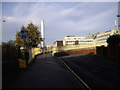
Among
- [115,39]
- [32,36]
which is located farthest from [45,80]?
[32,36]

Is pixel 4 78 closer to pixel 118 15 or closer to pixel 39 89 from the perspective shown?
pixel 39 89

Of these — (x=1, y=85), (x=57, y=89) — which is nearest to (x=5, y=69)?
(x=1, y=85)

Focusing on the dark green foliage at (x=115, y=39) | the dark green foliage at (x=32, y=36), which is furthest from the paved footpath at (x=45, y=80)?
the dark green foliage at (x=32, y=36)

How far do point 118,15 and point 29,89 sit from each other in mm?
44206

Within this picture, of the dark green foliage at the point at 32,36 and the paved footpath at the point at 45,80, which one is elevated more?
the dark green foliage at the point at 32,36

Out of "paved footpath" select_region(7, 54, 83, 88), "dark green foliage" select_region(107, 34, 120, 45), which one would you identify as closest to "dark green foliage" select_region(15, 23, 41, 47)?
"dark green foliage" select_region(107, 34, 120, 45)

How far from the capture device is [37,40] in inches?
1553

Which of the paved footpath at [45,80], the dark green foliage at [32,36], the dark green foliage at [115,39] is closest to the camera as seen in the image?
the paved footpath at [45,80]

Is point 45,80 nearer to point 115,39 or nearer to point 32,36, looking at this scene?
point 115,39

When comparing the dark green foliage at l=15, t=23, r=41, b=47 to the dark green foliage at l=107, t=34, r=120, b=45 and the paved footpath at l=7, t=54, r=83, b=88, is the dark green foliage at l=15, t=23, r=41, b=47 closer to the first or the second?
the dark green foliage at l=107, t=34, r=120, b=45

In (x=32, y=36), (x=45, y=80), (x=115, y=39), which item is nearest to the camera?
(x=45, y=80)

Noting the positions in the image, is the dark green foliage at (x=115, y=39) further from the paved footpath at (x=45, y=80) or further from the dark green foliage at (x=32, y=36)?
the dark green foliage at (x=32, y=36)

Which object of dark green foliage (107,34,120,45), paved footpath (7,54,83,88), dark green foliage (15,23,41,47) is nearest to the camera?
paved footpath (7,54,83,88)

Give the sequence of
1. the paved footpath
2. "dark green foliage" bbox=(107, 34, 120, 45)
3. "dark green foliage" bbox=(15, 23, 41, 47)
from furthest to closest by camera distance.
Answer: "dark green foliage" bbox=(15, 23, 41, 47), "dark green foliage" bbox=(107, 34, 120, 45), the paved footpath
